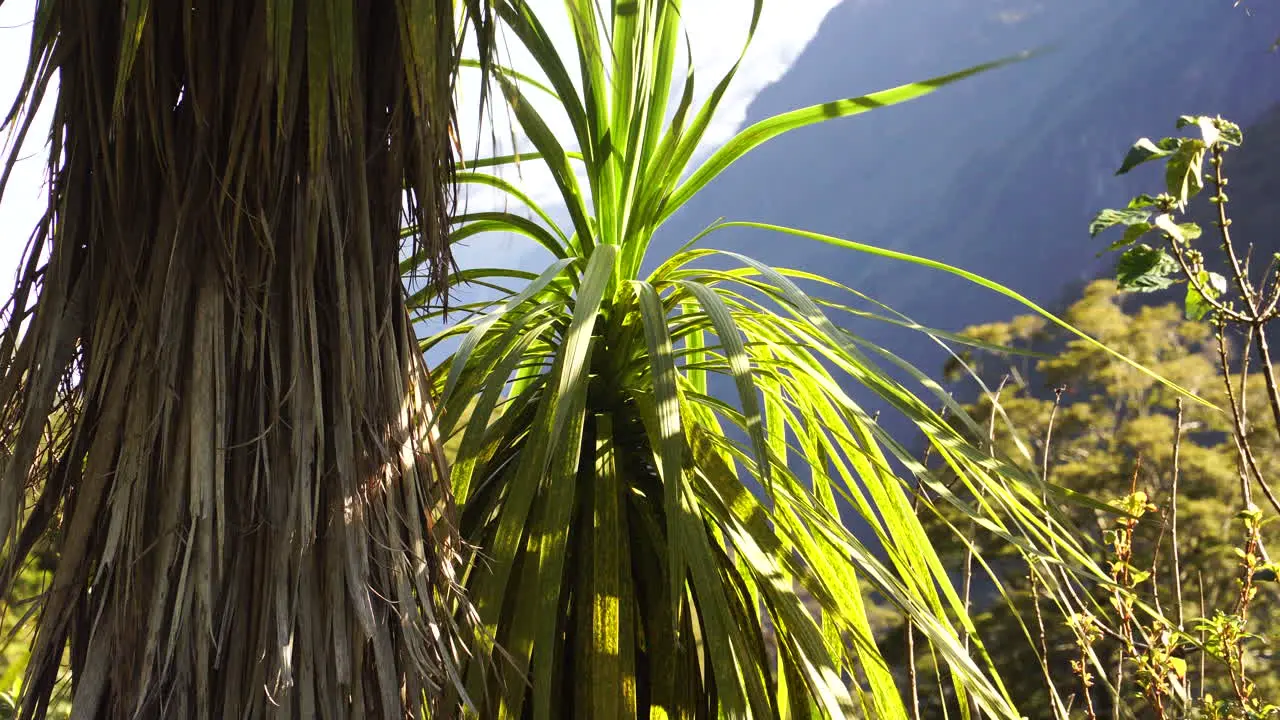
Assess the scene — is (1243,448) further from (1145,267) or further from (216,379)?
(216,379)

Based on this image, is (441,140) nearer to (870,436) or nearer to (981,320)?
(870,436)

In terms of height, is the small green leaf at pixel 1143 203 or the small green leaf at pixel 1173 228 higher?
the small green leaf at pixel 1143 203

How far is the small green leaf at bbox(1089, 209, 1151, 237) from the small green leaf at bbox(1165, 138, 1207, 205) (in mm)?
44

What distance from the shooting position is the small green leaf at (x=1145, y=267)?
1.19 meters

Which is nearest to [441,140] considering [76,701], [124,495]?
[124,495]

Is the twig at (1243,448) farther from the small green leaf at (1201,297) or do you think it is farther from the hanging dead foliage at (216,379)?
the hanging dead foliage at (216,379)

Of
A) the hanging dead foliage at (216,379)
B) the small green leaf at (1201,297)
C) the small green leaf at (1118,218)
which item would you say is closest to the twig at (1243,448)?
the small green leaf at (1201,297)

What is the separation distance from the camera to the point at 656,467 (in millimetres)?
1128

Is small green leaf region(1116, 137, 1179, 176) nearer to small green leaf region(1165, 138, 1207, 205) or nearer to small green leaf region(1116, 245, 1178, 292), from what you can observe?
small green leaf region(1165, 138, 1207, 205)

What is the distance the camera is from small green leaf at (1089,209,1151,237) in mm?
1168

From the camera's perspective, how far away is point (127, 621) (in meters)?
0.71

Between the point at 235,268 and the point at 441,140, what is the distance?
0.20 m

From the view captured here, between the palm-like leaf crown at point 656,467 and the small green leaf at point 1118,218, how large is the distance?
210 mm

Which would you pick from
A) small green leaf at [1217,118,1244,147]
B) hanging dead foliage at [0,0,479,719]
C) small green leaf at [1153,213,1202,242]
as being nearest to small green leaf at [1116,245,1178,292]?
small green leaf at [1153,213,1202,242]
